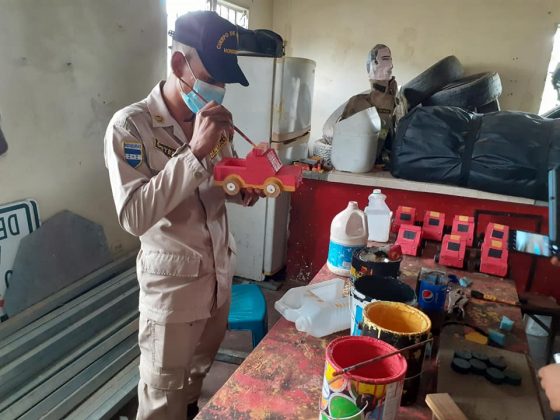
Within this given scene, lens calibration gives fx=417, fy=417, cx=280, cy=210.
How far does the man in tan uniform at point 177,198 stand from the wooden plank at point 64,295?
0.78 m

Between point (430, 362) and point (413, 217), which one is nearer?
point (430, 362)

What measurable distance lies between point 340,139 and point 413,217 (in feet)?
2.88

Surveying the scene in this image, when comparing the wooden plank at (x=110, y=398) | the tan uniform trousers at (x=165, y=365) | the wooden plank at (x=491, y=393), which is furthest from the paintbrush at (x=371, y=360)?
the wooden plank at (x=110, y=398)

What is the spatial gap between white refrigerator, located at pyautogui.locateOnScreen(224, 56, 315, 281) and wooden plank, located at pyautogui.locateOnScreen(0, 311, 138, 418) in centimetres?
105

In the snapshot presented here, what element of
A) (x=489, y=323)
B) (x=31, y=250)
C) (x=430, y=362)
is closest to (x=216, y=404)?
(x=430, y=362)

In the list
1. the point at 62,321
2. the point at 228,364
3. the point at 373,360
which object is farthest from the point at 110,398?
the point at 373,360

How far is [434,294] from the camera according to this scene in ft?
3.56

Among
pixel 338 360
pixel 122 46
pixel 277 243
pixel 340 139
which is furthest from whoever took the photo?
pixel 277 243

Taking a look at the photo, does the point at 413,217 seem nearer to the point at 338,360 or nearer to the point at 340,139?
the point at 340,139

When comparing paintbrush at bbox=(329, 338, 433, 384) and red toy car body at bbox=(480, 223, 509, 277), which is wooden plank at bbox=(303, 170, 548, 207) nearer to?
red toy car body at bbox=(480, 223, 509, 277)

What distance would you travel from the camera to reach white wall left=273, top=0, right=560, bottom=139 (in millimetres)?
3929

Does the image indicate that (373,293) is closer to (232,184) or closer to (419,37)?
(232,184)

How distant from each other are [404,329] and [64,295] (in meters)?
1.64

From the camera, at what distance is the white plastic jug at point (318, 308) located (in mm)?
1068
